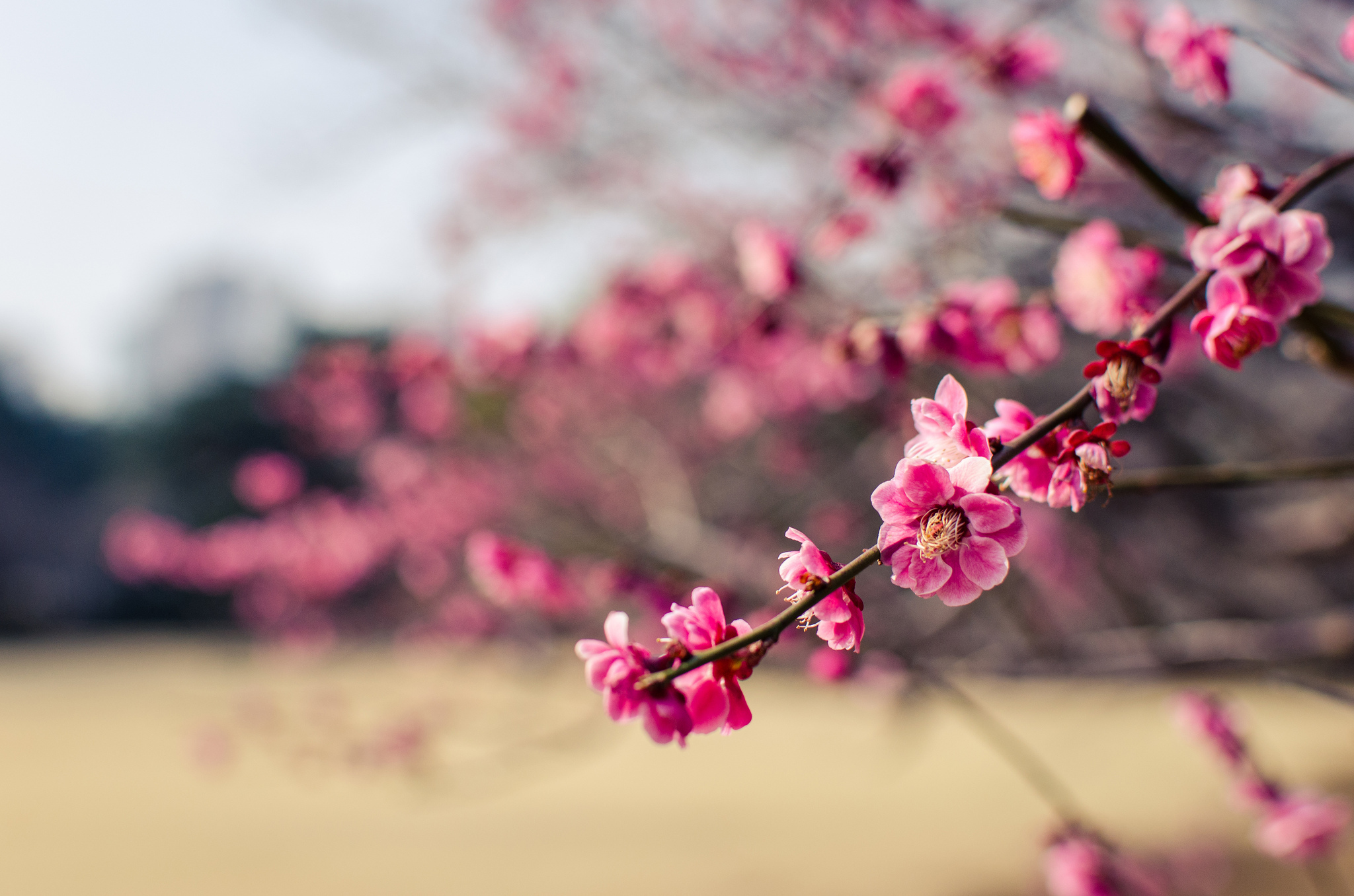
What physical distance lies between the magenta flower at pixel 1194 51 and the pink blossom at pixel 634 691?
121cm

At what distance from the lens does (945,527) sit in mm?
755

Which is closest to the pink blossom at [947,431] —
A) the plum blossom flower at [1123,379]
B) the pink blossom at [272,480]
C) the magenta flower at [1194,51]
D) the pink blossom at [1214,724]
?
the plum blossom flower at [1123,379]

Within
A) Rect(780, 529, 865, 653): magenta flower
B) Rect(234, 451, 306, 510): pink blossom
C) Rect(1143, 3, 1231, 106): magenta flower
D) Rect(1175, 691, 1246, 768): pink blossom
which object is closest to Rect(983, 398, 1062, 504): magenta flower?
Rect(780, 529, 865, 653): magenta flower

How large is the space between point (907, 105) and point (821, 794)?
5.77 meters

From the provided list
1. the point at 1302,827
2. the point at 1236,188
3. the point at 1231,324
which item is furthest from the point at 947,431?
the point at 1302,827

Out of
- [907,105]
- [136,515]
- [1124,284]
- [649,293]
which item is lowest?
[1124,284]

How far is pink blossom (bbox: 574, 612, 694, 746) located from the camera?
0.86 metres

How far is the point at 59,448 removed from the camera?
26.1 metres

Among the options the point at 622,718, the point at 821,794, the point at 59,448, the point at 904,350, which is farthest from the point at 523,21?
the point at 59,448

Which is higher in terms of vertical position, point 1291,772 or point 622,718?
point 1291,772

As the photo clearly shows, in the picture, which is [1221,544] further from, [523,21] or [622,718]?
[523,21]

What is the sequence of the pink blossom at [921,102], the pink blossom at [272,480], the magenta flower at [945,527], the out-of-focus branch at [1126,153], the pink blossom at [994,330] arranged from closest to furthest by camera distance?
the magenta flower at [945,527] → the out-of-focus branch at [1126,153] → the pink blossom at [994,330] → the pink blossom at [921,102] → the pink blossom at [272,480]

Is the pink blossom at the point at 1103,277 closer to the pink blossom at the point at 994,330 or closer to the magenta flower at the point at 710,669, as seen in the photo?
the pink blossom at the point at 994,330

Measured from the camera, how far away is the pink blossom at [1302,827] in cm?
197
